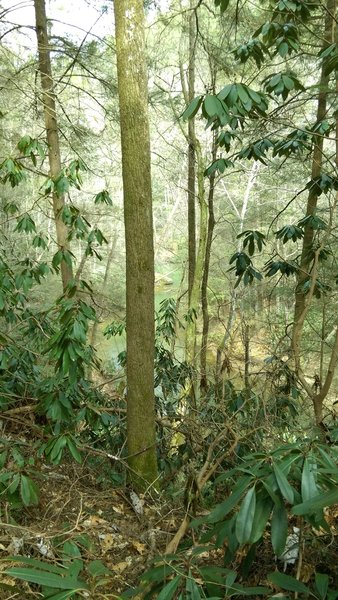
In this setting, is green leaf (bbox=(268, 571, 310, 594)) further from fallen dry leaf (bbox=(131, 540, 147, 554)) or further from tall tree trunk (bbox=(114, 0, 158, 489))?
tall tree trunk (bbox=(114, 0, 158, 489))

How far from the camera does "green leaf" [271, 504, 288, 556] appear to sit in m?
1.07

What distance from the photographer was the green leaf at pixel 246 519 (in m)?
1.06

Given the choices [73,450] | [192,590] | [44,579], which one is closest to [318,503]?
[192,590]

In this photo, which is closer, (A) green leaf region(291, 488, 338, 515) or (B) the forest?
(A) green leaf region(291, 488, 338, 515)

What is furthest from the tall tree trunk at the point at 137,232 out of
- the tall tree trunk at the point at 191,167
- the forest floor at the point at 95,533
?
the tall tree trunk at the point at 191,167

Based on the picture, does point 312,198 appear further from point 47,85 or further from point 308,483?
point 47,85

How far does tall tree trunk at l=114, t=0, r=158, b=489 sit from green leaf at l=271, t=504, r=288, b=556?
172 cm

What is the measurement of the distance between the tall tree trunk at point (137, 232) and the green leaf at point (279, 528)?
1722mm

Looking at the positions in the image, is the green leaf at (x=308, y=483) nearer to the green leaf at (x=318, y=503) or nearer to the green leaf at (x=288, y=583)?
the green leaf at (x=318, y=503)

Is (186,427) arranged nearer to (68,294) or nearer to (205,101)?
(68,294)

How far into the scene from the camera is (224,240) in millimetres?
14398

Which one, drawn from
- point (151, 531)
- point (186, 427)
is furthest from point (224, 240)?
point (151, 531)

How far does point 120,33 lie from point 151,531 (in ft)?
9.40

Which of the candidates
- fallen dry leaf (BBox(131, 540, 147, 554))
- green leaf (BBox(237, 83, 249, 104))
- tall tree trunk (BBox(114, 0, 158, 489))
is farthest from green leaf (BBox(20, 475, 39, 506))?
green leaf (BBox(237, 83, 249, 104))
